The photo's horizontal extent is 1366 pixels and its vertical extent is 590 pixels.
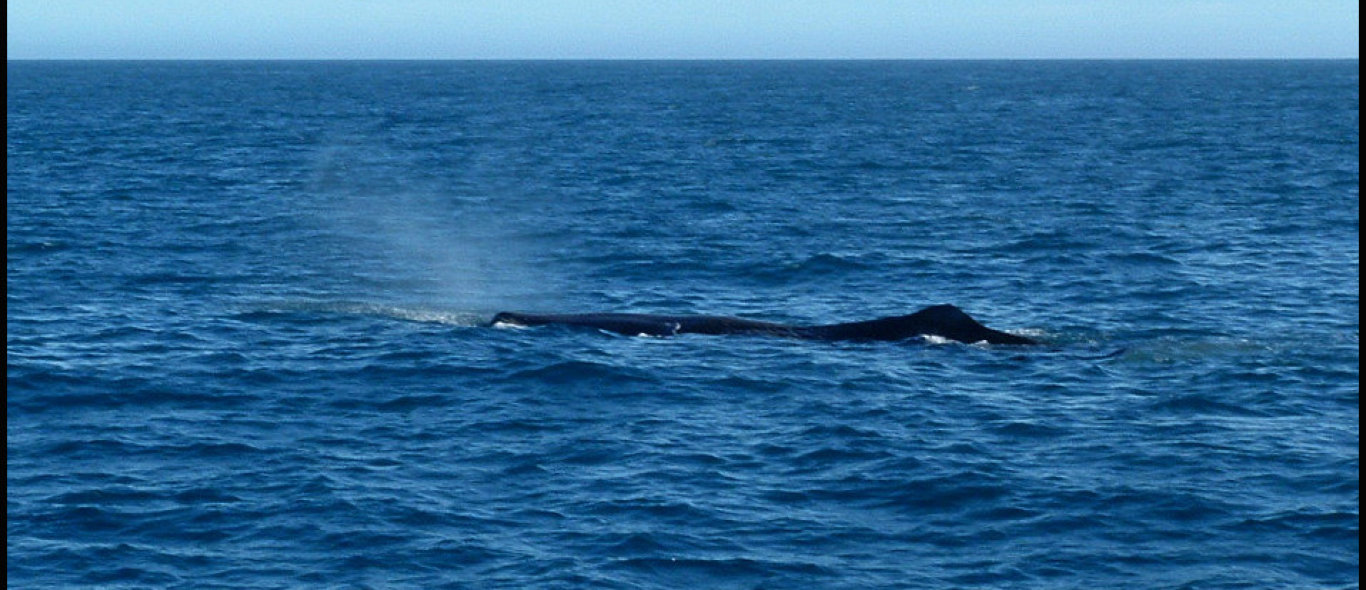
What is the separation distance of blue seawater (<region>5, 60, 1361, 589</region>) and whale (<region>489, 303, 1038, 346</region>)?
0.67 m

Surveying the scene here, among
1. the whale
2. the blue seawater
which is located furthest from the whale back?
the blue seawater

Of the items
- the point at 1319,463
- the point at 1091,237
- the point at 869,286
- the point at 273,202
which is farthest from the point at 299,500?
the point at 273,202

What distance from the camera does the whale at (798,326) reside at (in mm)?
34281

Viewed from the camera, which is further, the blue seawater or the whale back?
the whale back

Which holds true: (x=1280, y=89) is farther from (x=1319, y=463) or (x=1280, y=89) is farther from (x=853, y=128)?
(x=1319, y=463)

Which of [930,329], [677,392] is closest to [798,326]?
[930,329]

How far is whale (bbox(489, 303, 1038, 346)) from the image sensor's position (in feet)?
112

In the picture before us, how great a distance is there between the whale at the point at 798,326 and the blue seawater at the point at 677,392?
67cm

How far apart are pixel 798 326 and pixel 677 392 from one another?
6.09 metres

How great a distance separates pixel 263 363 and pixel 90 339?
453 centimetres

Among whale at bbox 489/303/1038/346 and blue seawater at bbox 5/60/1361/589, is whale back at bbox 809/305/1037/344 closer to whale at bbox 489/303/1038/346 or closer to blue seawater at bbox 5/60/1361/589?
whale at bbox 489/303/1038/346

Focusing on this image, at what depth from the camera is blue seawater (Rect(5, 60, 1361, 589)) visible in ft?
70.1

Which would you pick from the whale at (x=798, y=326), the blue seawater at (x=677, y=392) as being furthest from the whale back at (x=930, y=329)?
the blue seawater at (x=677, y=392)

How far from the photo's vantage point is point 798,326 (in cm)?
3566
